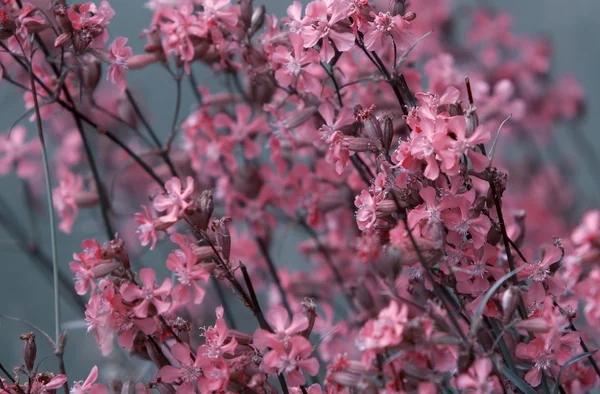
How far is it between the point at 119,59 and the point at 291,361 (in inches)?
14.7

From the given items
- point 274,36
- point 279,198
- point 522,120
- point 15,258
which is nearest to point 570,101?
point 522,120

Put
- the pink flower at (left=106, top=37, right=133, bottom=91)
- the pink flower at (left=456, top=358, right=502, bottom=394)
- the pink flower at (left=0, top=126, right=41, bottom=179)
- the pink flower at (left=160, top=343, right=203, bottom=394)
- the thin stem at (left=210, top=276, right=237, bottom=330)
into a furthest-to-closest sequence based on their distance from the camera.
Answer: the pink flower at (left=0, top=126, right=41, bottom=179) < the thin stem at (left=210, top=276, right=237, bottom=330) < the pink flower at (left=106, top=37, right=133, bottom=91) < the pink flower at (left=160, top=343, right=203, bottom=394) < the pink flower at (left=456, top=358, right=502, bottom=394)

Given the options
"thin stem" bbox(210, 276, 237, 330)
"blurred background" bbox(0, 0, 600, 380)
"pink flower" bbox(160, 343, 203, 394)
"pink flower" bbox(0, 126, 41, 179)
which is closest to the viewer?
"pink flower" bbox(160, 343, 203, 394)

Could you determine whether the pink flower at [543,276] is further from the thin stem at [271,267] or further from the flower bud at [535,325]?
the thin stem at [271,267]

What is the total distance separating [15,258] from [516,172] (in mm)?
1187

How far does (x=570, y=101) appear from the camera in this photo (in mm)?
1379

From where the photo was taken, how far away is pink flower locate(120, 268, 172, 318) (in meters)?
0.55

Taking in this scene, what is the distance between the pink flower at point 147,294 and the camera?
21.8 inches

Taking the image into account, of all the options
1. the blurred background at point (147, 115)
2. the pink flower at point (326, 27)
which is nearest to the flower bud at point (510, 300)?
the pink flower at point (326, 27)

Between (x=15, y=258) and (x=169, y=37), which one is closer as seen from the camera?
(x=169, y=37)

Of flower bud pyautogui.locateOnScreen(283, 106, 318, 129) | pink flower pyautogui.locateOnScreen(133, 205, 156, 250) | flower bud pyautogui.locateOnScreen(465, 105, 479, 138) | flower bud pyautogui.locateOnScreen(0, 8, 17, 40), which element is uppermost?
flower bud pyautogui.locateOnScreen(0, 8, 17, 40)

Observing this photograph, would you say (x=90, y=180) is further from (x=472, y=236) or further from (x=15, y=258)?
(x=15, y=258)

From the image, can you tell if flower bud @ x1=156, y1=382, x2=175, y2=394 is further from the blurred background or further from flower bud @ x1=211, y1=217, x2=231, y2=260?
the blurred background

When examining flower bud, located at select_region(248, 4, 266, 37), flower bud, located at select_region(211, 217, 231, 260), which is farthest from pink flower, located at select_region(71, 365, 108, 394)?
flower bud, located at select_region(248, 4, 266, 37)
